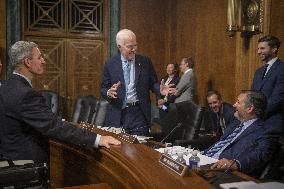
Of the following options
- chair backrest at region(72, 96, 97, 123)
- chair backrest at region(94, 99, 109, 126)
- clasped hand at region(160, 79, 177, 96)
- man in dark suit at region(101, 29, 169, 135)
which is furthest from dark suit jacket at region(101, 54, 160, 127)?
chair backrest at region(72, 96, 97, 123)

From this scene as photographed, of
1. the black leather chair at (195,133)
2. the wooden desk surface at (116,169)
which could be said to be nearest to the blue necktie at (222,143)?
the black leather chair at (195,133)

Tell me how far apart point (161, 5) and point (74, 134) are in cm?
610

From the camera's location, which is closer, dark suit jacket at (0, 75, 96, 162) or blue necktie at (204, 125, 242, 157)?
dark suit jacket at (0, 75, 96, 162)

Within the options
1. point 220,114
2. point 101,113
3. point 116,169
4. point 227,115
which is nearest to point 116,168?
point 116,169

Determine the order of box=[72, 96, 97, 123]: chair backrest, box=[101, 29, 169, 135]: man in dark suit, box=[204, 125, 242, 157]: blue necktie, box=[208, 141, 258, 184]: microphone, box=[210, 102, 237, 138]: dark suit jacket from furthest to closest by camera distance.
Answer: box=[72, 96, 97, 123]: chair backrest
box=[210, 102, 237, 138]: dark suit jacket
box=[101, 29, 169, 135]: man in dark suit
box=[204, 125, 242, 157]: blue necktie
box=[208, 141, 258, 184]: microphone

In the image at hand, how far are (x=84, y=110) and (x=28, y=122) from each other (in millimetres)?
3084

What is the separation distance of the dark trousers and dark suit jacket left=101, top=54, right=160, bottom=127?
38 millimetres

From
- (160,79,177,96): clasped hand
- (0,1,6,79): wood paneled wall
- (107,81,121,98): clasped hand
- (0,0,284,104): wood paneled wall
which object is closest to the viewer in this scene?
(107,81,121,98): clasped hand

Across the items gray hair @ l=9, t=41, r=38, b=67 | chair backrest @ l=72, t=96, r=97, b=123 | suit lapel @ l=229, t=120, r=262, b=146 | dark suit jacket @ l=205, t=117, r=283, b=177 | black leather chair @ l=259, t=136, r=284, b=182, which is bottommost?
chair backrest @ l=72, t=96, r=97, b=123

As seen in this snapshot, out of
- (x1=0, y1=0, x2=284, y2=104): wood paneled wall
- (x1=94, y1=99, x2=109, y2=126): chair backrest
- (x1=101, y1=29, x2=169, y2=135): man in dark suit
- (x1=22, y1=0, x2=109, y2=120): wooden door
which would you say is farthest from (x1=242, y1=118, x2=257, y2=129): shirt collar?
(x1=22, y1=0, x2=109, y2=120): wooden door

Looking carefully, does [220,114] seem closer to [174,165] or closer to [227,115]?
[227,115]

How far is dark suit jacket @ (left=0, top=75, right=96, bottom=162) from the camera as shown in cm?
204

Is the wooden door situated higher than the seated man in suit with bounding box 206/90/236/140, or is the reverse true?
the wooden door

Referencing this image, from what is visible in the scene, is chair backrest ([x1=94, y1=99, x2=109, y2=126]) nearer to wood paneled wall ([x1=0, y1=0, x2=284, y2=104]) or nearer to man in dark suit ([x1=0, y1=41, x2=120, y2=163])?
wood paneled wall ([x1=0, y1=0, x2=284, y2=104])
